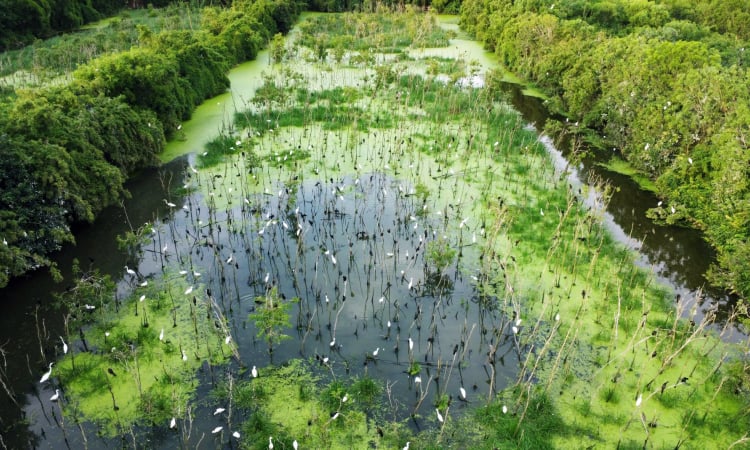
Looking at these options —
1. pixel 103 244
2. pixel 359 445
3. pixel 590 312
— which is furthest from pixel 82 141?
pixel 590 312

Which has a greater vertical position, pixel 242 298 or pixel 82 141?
pixel 82 141

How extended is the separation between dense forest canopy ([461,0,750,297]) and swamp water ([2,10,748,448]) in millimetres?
1806

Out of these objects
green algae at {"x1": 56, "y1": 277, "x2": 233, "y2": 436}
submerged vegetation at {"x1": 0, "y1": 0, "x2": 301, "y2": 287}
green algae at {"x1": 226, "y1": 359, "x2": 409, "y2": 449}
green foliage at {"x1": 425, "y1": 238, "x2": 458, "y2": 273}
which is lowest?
green algae at {"x1": 226, "y1": 359, "x2": 409, "y2": 449}

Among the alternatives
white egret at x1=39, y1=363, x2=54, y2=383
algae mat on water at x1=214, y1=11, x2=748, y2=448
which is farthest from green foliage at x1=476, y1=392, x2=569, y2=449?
white egret at x1=39, y1=363, x2=54, y2=383

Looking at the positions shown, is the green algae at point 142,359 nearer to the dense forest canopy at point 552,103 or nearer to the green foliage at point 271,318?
the green foliage at point 271,318

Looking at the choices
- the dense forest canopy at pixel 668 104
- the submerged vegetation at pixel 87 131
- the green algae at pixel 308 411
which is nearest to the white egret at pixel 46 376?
the submerged vegetation at pixel 87 131

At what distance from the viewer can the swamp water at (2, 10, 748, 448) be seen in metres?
5.84

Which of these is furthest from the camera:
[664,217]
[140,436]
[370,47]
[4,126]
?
[370,47]

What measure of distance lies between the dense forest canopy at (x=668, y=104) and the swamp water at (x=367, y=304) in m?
1.81

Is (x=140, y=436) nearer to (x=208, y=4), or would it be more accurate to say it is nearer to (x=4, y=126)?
(x=4, y=126)

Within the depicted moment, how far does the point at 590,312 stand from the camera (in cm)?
739

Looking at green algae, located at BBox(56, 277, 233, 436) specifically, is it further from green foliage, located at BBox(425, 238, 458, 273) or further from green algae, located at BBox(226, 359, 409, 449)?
green foliage, located at BBox(425, 238, 458, 273)

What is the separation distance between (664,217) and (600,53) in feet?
17.6

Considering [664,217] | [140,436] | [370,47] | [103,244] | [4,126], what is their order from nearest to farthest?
[140,436], [4,126], [103,244], [664,217], [370,47]
